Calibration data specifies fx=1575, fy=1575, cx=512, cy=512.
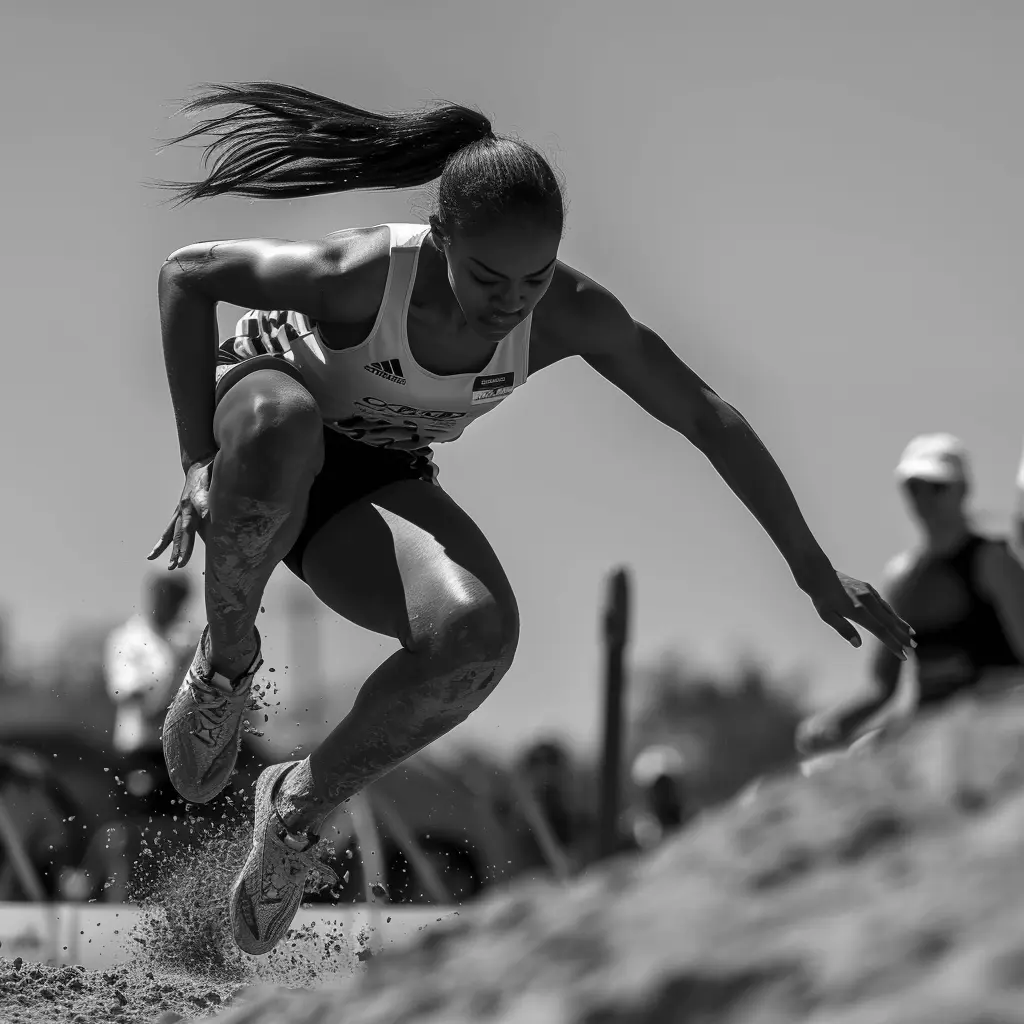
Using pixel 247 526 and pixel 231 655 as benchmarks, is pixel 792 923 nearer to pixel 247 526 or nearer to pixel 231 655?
pixel 247 526

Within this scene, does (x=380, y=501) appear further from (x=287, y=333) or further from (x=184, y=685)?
(x=184, y=685)

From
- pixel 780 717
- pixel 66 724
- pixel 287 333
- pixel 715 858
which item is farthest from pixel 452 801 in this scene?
pixel 780 717

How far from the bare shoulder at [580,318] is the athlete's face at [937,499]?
60.6 inches

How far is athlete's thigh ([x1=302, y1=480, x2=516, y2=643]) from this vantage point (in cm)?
350

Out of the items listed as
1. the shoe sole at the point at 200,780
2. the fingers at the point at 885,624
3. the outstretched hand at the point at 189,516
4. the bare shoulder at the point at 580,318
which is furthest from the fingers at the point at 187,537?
the fingers at the point at 885,624

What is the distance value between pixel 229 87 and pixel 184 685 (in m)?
1.53

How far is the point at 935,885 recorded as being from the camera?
1397 mm

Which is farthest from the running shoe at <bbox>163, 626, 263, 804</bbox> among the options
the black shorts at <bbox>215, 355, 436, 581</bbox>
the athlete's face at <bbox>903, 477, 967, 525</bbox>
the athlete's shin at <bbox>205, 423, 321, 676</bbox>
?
the athlete's face at <bbox>903, 477, 967, 525</bbox>

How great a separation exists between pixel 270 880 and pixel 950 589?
2.25m

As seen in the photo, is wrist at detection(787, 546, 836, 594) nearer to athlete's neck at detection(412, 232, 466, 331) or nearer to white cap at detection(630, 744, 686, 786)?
athlete's neck at detection(412, 232, 466, 331)

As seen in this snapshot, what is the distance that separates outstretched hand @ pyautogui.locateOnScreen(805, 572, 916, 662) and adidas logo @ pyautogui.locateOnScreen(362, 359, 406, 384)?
108 centimetres

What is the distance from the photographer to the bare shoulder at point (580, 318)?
145 inches

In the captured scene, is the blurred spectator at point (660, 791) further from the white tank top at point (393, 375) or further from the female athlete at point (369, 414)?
the white tank top at point (393, 375)

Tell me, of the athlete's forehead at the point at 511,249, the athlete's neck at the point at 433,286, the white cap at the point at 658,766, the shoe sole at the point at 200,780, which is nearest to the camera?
the athlete's forehead at the point at 511,249
